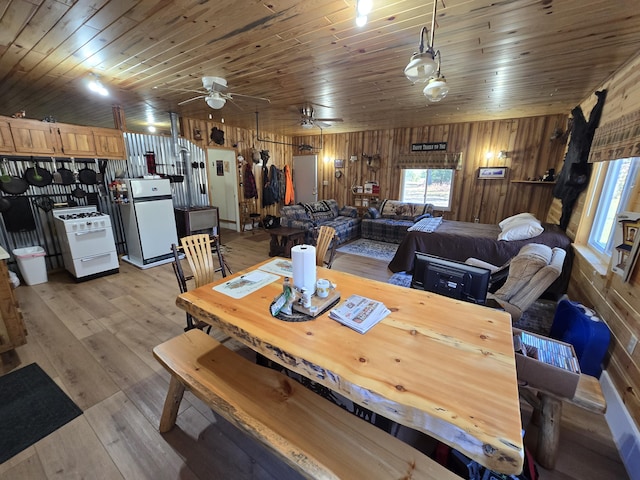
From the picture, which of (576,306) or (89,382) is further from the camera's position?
(576,306)

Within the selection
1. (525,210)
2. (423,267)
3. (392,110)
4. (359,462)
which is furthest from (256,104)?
(525,210)

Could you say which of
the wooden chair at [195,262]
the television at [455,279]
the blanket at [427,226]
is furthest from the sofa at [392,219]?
the wooden chair at [195,262]

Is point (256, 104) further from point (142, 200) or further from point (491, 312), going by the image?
point (491, 312)

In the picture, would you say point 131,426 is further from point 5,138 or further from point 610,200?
point 610,200

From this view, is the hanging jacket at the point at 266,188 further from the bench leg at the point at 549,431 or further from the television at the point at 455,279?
the bench leg at the point at 549,431

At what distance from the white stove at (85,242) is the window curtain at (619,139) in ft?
19.2

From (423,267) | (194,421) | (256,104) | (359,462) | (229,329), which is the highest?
(256,104)

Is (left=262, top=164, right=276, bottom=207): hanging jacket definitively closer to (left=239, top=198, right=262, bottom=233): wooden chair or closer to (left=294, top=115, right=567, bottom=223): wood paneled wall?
(left=239, top=198, right=262, bottom=233): wooden chair

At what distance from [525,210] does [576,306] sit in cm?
392

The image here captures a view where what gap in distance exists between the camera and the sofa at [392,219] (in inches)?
228

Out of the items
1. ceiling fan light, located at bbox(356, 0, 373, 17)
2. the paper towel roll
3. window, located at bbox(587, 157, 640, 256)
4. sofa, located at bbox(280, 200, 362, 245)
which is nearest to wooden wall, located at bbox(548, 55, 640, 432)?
window, located at bbox(587, 157, 640, 256)

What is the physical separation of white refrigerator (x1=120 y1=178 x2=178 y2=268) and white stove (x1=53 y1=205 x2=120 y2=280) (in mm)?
385

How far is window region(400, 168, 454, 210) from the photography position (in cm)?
610

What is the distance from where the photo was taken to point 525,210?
5309 millimetres
